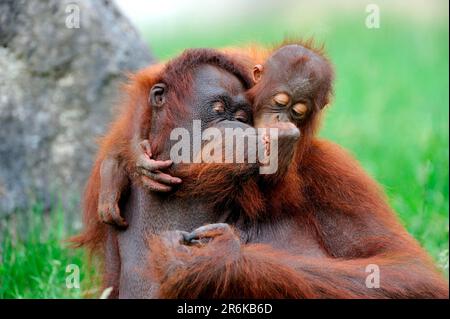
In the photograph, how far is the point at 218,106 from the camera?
4266 mm

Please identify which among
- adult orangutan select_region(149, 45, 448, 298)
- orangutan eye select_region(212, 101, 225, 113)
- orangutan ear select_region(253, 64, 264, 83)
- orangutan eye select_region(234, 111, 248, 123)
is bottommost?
adult orangutan select_region(149, 45, 448, 298)

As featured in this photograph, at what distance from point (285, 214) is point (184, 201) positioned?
0.49 m

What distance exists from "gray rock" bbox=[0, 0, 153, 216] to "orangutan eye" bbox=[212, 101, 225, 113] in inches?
96.8

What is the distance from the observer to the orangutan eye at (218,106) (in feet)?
14.0

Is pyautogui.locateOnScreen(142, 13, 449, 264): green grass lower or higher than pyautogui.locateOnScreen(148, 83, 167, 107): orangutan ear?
lower

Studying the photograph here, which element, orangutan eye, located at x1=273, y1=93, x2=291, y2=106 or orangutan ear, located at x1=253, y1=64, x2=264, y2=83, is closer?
orangutan eye, located at x1=273, y1=93, x2=291, y2=106

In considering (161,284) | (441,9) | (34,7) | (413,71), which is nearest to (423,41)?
(441,9)

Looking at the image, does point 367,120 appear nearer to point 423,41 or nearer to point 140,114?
point 423,41

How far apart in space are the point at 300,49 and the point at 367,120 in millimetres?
6108

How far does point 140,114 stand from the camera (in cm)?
444

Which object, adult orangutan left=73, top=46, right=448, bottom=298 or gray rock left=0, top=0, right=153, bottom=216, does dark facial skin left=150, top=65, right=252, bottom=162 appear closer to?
adult orangutan left=73, top=46, right=448, bottom=298

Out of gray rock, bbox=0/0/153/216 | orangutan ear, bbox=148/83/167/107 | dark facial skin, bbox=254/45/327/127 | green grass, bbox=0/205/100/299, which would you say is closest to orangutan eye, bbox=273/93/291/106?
dark facial skin, bbox=254/45/327/127

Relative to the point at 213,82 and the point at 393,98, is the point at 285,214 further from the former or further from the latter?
the point at 393,98

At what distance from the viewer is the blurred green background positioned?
19.8 feet
